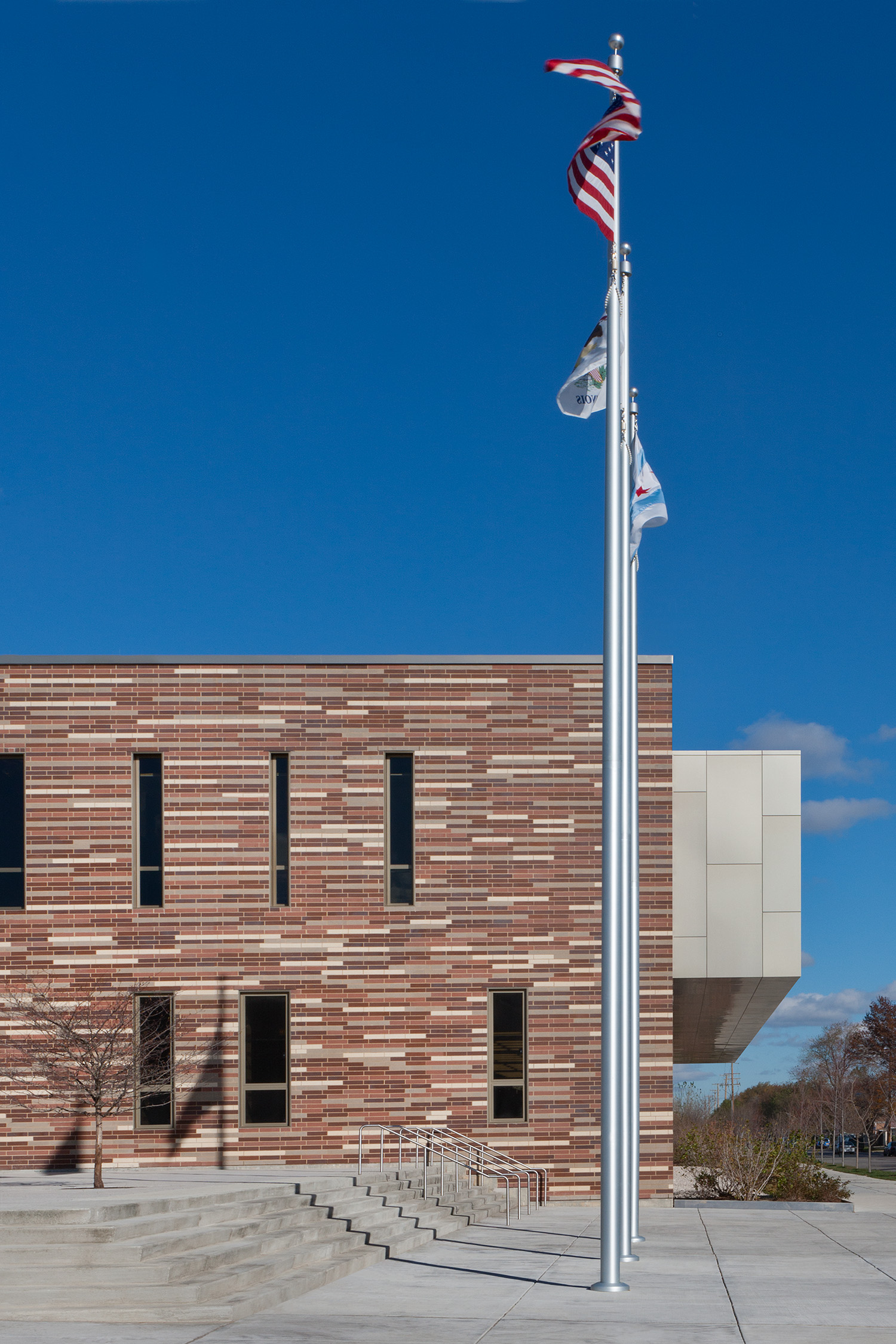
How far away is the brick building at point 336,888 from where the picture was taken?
21125 mm

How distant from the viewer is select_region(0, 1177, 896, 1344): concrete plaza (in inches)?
380

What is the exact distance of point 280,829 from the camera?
2197cm

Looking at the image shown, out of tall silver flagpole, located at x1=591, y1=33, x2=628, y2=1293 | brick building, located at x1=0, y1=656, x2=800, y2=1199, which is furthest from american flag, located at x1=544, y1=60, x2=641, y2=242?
brick building, located at x1=0, y1=656, x2=800, y2=1199

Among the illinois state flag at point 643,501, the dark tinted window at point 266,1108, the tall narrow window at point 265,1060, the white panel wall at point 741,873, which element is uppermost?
the illinois state flag at point 643,501

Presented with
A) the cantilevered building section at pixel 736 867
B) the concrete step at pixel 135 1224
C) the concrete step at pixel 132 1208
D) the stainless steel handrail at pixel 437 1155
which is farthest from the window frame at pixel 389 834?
the concrete step at pixel 135 1224

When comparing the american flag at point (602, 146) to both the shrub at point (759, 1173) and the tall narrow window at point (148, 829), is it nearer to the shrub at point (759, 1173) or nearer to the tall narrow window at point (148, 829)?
the tall narrow window at point (148, 829)

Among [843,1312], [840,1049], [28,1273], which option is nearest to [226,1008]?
[28,1273]

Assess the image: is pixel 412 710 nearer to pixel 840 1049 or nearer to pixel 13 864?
pixel 13 864

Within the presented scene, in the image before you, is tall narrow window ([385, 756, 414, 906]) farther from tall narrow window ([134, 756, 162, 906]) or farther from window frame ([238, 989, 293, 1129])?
tall narrow window ([134, 756, 162, 906])

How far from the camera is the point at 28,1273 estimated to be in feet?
35.1

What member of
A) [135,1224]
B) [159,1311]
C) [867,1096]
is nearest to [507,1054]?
[135,1224]

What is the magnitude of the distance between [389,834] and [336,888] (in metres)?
1.22

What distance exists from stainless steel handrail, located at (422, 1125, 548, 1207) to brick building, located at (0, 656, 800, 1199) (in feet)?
0.49

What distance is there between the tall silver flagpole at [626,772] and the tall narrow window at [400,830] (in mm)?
6337
